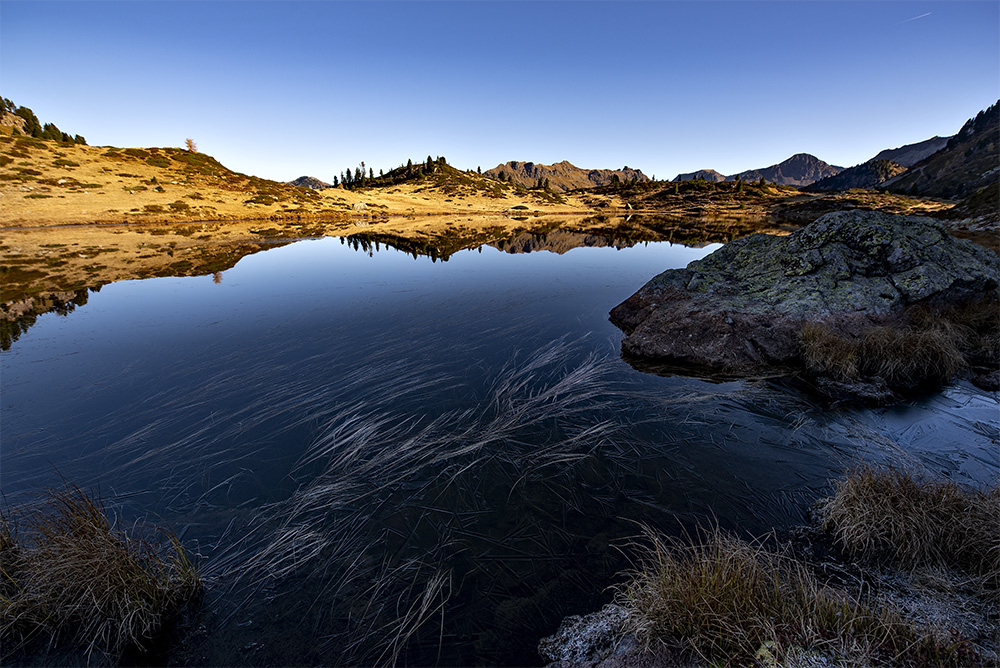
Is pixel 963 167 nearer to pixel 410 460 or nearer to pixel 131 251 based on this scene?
pixel 410 460

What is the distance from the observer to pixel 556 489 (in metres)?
5.74

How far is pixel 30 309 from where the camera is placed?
46.1 ft

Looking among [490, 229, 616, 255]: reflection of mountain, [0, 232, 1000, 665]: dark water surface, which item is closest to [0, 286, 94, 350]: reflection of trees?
[0, 232, 1000, 665]: dark water surface

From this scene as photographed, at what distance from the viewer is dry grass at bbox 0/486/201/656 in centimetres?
350

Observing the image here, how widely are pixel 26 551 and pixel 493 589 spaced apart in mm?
5250

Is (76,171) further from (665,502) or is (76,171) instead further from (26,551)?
(665,502)

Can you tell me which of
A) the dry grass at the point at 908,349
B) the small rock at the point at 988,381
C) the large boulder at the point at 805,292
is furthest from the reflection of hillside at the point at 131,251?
the small rock at the point at 988,381

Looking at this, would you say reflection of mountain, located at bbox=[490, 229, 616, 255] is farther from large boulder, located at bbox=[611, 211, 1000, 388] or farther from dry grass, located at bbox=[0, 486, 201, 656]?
dry grass, located at bbox=[0, 486, 201, 656]

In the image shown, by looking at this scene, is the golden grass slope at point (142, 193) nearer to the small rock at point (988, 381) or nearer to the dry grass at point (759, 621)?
the dry grass at point (759, 621)

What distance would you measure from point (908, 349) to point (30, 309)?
29974 mm

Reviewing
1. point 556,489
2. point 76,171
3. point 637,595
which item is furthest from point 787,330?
point 76,171

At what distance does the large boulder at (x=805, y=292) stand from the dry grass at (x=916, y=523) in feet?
17.2

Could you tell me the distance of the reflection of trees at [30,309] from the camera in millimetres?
11680

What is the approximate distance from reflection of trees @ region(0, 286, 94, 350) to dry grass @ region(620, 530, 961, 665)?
18.2m
